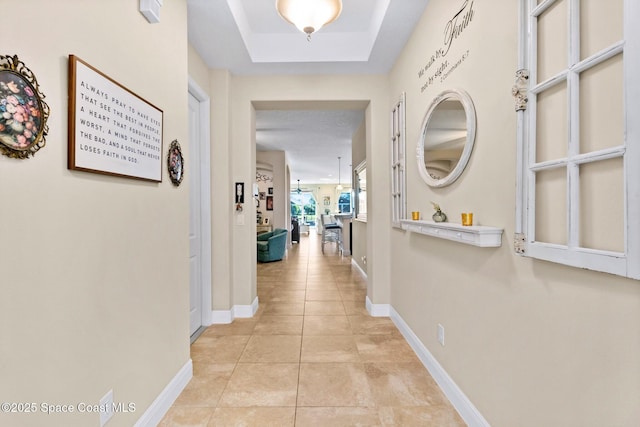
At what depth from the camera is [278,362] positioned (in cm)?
230

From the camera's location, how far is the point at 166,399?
1743 mm

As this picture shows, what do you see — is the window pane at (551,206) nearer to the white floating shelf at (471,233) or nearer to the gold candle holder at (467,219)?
the white floating shelf at (471,233)

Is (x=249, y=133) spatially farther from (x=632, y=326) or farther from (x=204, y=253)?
(x=632, y=326)

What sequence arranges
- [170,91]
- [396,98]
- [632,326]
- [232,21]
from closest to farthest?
[632,326] < [170,91] < [232,21] < [396,98]

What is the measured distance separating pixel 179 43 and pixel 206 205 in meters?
1.49

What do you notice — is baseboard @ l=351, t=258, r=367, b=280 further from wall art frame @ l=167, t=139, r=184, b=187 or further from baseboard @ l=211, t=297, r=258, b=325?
wall art frame @ l=167, t=139, r=184, b=187

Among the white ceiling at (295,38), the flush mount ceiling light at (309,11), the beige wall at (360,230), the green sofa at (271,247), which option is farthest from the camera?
the green sofa at (271,247)

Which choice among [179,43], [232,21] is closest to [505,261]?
[179,43]

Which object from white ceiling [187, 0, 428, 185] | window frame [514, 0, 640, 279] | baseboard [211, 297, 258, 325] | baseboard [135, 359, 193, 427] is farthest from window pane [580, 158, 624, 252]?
baseboard [211, 297, 258, 325]

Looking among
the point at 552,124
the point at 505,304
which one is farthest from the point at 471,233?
the point at 552,124

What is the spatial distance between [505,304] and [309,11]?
6.33ft

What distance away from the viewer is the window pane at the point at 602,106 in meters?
0.84

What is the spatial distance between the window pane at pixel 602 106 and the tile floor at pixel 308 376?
159 cm

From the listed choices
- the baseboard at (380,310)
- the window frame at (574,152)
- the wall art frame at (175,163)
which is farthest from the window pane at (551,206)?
the baseboard at (380,310)
